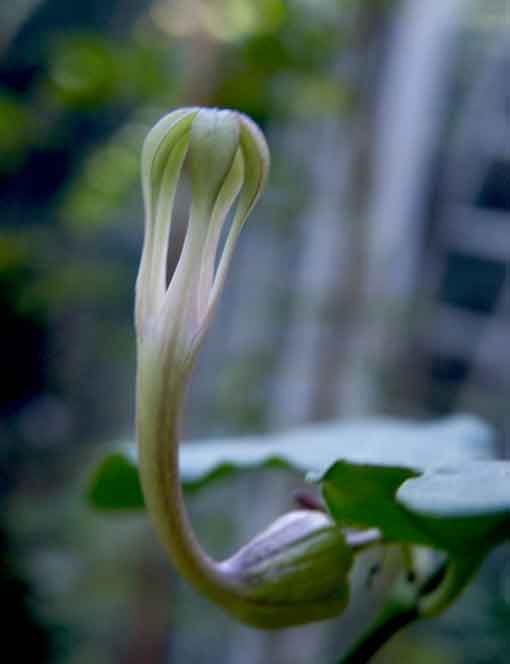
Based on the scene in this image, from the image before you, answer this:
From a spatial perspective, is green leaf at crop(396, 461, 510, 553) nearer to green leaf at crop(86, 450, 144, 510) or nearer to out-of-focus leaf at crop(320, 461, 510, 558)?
out-of-focus leaf at crop(320, 461, 510, 558)

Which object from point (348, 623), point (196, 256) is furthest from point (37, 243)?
point (196, 256)

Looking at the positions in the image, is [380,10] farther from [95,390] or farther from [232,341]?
[95,390]

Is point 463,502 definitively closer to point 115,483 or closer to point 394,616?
point 394,616

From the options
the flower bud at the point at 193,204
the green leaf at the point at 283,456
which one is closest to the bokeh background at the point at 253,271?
the green leaf at the point at 283,456

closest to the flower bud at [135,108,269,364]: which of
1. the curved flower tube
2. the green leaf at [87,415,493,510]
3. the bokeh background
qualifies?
the curved flower tube

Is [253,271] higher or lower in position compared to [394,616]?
lower

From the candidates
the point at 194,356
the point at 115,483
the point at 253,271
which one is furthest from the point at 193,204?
the point at 253,271

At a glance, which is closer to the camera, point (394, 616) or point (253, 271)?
point (394, 616)
